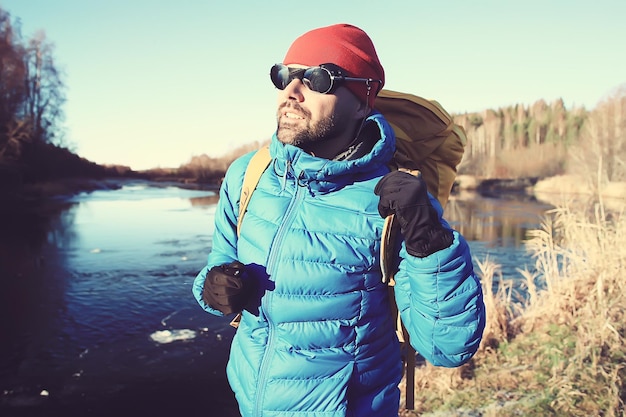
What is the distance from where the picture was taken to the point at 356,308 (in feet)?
5.14

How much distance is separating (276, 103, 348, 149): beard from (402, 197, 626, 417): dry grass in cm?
273

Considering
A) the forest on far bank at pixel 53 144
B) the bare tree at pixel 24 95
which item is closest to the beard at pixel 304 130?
the forest on far bank at pixel 53 144

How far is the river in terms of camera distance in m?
4.59

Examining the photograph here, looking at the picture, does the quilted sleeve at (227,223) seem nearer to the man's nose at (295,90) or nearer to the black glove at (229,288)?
the black glove at (229,288)

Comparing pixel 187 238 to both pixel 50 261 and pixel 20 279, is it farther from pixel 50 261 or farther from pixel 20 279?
pixel 20 279

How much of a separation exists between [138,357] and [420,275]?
4.81 meters

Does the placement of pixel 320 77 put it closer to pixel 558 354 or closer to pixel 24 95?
pixel 558 354

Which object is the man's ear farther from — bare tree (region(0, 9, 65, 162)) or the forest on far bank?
bare tree (region(0, 9, 65, 162))

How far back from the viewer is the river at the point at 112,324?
4.59 meters

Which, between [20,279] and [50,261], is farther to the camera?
[50,261]

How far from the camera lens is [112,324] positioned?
6.27m

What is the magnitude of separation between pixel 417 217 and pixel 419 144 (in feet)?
2.07

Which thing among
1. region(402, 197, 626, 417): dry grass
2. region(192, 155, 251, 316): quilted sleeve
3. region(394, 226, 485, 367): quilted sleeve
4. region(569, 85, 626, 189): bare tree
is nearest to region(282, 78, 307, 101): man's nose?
region(192, 155, 251, 316): quilted sleeve

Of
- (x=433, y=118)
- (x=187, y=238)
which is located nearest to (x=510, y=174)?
(x=187, y=238)
